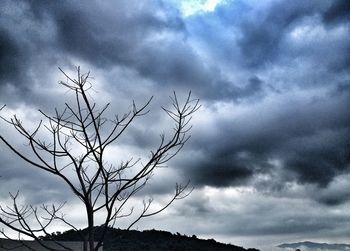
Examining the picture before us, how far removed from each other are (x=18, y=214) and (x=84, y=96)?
1.59 metres

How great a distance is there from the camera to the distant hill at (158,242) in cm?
3388

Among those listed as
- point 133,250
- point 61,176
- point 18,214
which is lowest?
point 18,214

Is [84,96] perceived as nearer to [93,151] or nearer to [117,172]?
[93,151]

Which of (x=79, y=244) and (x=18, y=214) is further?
(x=79, y=244)

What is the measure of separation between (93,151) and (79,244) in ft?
41.1

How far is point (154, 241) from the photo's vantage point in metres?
36.3

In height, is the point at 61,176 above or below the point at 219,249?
below

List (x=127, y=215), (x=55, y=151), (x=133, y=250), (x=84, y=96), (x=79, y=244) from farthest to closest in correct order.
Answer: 1. (x=133, y=250)
2. (x=79, y=244)
3. (x=127, y=215)
4. (x=55, y=151)
5. (x=84, y=96)

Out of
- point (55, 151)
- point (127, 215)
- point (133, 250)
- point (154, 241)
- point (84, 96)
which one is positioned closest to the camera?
point (84, 96)

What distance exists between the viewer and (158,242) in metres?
36.0

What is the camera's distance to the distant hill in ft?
111

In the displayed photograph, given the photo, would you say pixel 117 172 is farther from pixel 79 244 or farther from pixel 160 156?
pixel 79 244

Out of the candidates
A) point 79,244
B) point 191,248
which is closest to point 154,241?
point 191,248

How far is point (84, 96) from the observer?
502 cm
